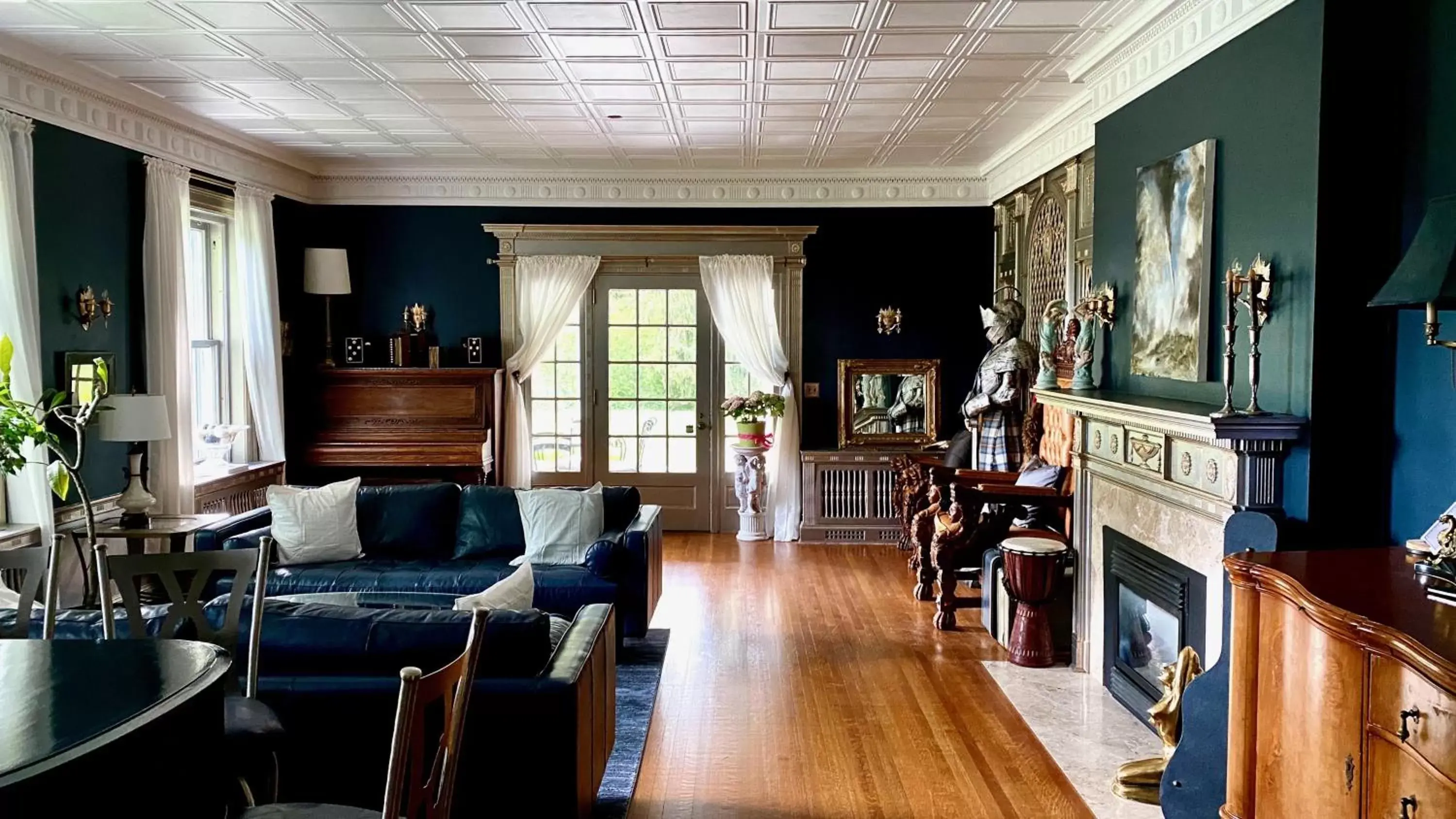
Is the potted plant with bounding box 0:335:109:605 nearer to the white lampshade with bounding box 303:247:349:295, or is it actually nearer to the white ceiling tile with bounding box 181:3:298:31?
the white ceiling tile with bounding box 181:3:298:31

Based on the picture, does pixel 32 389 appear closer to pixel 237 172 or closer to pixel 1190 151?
pixel 237 172

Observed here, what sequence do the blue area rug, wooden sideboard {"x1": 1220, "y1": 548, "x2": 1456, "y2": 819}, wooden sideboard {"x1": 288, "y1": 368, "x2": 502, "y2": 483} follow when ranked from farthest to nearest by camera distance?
wooden sideboard {"x1": 288, "y1": 368, "x2": 502, "y2": 483} < the blue area rug < wooden sideboard {"x1": 1220, "y1": 548, "x2": 1456, "y2": 819}

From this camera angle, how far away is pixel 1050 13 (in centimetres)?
468

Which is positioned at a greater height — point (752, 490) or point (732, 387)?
point (732, 387)

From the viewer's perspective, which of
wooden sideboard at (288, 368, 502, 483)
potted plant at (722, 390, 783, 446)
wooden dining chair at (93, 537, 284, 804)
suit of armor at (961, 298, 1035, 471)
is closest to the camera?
wooden dining chair at (93, 537, 284, 804)

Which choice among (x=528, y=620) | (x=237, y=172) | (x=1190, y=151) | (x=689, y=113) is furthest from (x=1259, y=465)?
(x=237, y=172)

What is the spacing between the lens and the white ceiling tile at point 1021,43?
500 cm

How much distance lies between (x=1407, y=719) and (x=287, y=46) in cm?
515

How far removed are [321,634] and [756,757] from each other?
6.25 feet

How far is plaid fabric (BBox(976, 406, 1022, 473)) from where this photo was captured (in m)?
7.37

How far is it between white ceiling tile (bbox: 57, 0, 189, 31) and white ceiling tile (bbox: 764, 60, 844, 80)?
276 cm

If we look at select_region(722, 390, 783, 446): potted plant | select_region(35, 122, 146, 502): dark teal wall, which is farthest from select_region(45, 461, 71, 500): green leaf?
select_region(722, 390, 783, 446): potted plant

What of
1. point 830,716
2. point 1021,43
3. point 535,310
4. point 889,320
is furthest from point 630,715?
point 889,320

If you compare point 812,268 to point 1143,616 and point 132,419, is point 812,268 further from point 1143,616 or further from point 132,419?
point 132,419
